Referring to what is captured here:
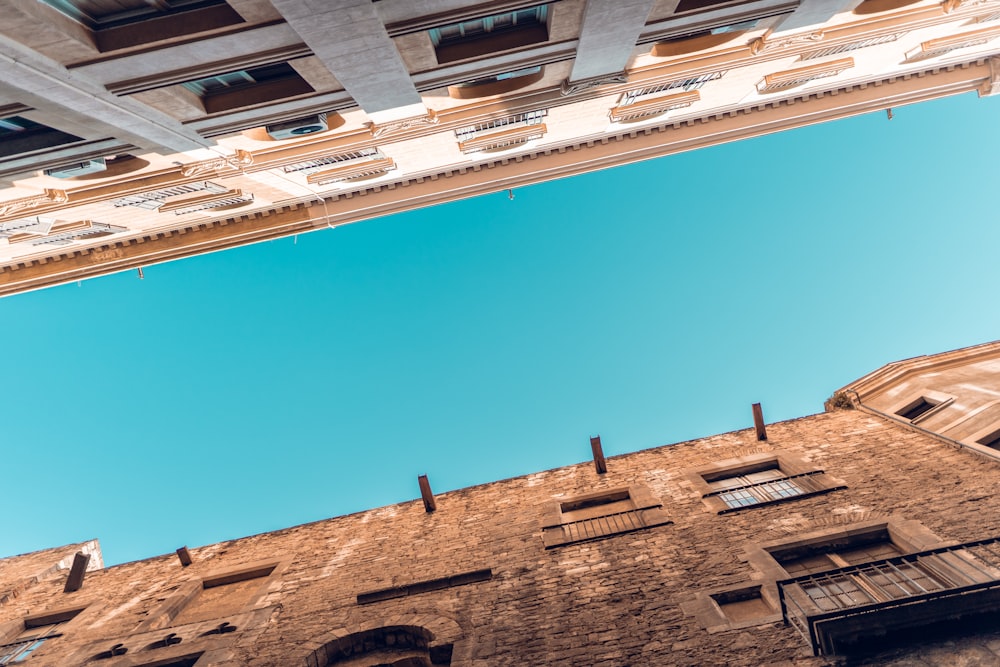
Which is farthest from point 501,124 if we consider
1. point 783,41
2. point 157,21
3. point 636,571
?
point 636,571

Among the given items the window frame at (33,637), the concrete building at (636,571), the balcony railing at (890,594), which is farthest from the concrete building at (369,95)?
the window frame at (33,637)

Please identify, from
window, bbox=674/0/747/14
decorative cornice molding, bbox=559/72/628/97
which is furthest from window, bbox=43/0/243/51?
window, bbox=674/0/747/14

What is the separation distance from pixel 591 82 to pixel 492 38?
2.56m

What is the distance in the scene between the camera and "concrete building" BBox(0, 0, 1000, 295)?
7172 millimetres

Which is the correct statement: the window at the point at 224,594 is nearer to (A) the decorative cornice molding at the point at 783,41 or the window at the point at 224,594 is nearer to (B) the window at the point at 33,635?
(B) the window at the point at 33,635

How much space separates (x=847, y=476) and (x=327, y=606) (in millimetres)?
11055

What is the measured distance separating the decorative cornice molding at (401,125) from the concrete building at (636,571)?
858 cm

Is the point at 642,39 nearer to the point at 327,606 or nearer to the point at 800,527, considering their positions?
the point at 800,527

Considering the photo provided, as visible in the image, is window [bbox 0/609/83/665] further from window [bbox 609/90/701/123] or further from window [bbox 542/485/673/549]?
window [bbox 609/90/701/123]

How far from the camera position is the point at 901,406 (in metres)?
14.5

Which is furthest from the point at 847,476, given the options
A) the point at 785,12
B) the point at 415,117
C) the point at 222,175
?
the point at 222,175

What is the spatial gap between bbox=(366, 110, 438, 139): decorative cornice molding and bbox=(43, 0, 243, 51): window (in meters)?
4.59

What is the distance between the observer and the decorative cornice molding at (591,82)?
10797mm

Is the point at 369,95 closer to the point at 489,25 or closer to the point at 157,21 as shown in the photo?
the point at 489,25
